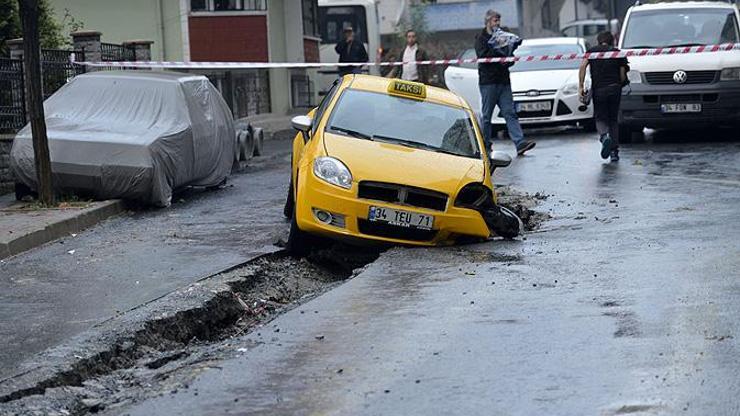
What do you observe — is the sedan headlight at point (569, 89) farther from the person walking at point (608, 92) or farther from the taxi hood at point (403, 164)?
the taxi hood at point (403, 164)

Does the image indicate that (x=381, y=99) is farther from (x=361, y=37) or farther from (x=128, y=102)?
(x=361, y=37)

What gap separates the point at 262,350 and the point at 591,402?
6.99 ft

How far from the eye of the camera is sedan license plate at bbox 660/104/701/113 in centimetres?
2014

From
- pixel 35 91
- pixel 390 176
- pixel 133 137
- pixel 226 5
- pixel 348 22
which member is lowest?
pixel 348 22

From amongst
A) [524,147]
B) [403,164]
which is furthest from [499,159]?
[524,147]

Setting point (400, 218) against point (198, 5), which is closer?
point (400, 218)

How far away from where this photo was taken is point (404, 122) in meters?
12.4

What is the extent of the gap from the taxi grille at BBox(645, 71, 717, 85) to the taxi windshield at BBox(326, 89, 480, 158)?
27.1ft

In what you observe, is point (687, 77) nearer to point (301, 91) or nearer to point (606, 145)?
point (606, 145)

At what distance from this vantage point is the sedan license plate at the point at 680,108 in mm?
20141

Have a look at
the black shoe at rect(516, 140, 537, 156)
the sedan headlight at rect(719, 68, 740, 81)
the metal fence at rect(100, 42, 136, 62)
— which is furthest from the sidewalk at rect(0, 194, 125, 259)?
the sedan headlight at rect(719, 68, 740, 81)

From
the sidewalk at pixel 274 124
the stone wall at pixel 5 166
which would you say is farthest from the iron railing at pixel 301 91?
the stone wall at pixel 5 166

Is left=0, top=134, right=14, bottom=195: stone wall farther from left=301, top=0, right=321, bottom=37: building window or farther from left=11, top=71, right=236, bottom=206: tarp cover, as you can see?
left=301, top=0, right=321, bottom=37: building window

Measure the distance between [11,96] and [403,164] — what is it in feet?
28.9
